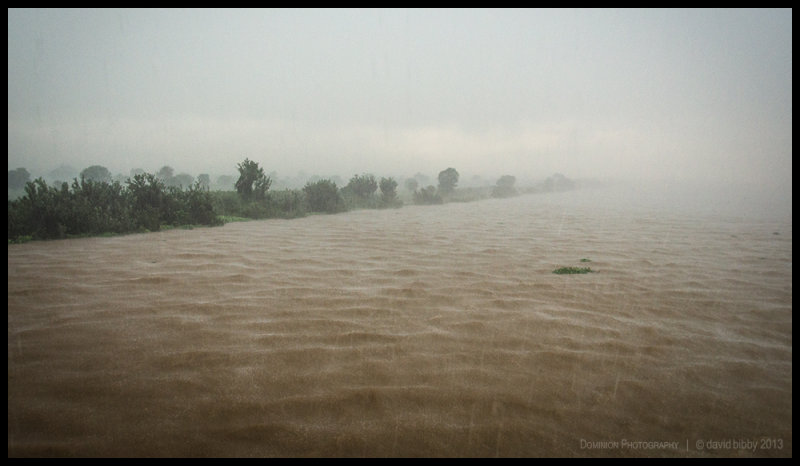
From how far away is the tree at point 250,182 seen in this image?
18.4m

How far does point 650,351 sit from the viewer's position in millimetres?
3961

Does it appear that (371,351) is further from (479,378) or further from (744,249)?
(744,249)

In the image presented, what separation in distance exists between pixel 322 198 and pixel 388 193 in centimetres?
632

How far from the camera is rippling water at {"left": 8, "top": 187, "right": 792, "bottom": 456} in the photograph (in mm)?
2621

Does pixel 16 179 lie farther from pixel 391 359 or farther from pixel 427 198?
pixel 391 359

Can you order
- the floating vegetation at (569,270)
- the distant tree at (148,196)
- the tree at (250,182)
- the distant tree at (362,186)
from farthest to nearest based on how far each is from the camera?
the distant tree at (362,186) → the tree at (250,182) → the distant tree at (148,196) → the floating vegetation at (569,270)

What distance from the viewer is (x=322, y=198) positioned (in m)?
21.0

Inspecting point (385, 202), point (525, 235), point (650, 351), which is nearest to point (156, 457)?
point (650, 351)

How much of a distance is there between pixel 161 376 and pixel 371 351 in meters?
1.81

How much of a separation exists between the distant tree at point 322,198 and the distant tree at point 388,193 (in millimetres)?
4485

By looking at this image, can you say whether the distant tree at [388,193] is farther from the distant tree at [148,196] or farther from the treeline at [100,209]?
the distant tree at [148,196]

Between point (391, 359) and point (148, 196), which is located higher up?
point (148, 196)

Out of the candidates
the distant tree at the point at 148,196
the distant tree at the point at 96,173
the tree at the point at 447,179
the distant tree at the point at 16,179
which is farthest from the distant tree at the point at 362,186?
the distant tree at the point at 16,179

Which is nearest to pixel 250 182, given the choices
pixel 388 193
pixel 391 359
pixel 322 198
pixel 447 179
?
pixel 322 198
